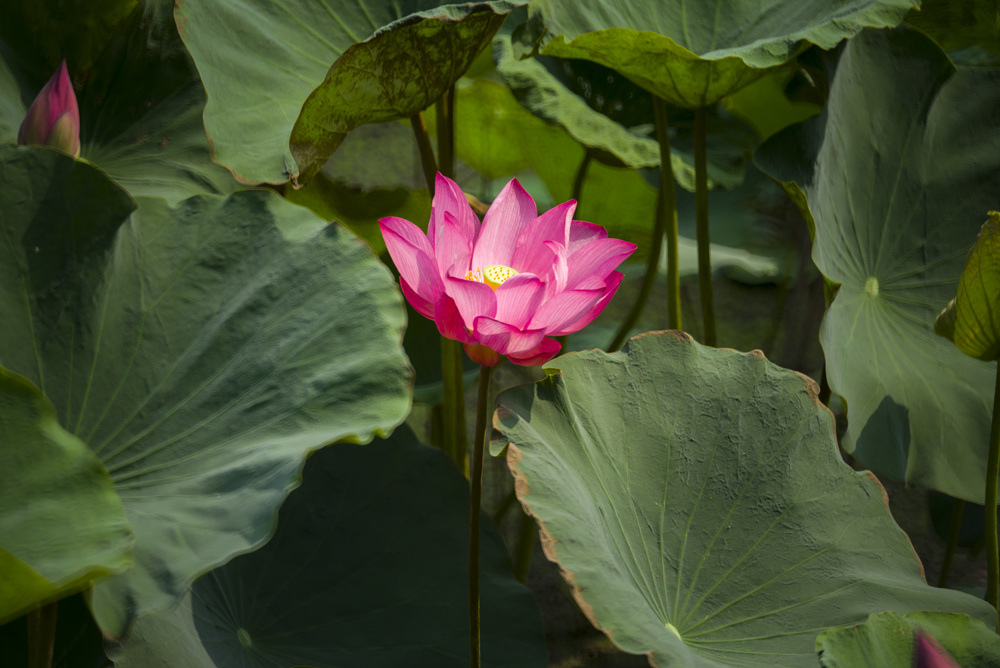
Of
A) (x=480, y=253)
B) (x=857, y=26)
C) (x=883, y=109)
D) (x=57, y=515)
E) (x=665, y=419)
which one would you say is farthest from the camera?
(x=883, y=109)

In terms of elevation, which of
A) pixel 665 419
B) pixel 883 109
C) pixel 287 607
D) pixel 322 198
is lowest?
pixel 287 607

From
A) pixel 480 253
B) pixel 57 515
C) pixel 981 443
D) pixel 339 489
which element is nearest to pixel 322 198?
pixel 339 489

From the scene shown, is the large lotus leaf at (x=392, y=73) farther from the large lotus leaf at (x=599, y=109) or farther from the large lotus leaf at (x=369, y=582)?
the large lotus leaf at (x=369, y=582)

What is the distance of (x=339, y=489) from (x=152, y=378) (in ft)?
0.93

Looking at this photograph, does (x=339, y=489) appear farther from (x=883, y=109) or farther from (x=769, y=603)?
(x=883, y=109)

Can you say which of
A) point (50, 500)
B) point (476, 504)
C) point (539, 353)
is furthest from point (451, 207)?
point (50, 500)

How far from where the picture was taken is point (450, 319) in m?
0.59

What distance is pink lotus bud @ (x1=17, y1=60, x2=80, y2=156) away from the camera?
2.47ft

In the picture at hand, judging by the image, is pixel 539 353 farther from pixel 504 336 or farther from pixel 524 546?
pixel 524 546

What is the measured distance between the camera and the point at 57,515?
51cm

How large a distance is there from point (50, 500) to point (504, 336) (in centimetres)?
33

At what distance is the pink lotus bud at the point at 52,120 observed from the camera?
0.75m

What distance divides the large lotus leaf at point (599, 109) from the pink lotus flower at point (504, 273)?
1.36ft

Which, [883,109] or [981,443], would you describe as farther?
[883,109]
